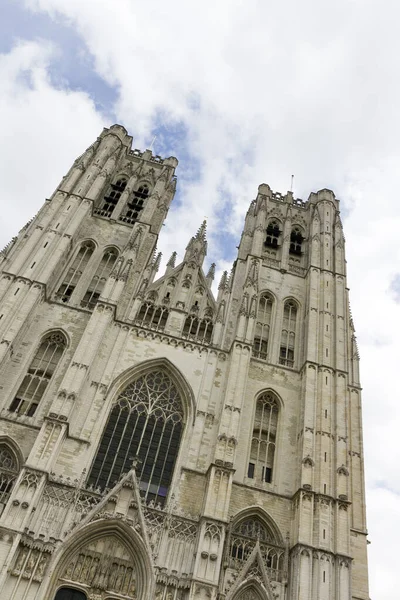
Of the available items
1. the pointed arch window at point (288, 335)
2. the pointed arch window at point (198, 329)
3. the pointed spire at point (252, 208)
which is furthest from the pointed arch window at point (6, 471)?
the pointed spire at point (252, 208)

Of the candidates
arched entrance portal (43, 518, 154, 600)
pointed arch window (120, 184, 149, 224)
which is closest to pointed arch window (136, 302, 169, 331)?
pointed arch window (120, 184, 149, 224)

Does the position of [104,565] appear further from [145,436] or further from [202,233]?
[202,233]

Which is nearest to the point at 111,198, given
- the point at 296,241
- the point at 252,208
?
the point at 252,208

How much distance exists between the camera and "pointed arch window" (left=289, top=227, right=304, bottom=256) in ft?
105

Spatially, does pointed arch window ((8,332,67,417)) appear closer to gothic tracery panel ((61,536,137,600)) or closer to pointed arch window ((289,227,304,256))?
gothic tracery panel ((61,536,137,600))

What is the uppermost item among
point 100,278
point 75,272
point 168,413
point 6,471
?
point 100,278

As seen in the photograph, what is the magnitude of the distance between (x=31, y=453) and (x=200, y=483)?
20.2 ft

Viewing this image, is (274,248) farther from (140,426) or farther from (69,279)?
(140,426)

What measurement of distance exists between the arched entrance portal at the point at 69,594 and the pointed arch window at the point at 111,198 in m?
19.5

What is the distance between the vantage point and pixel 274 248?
31.9m

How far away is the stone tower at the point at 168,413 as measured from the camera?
17.1 meters

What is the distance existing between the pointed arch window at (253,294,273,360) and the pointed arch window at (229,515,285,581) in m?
8.32

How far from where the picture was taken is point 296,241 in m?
32.9

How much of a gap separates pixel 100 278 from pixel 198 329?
5775 millimetres
